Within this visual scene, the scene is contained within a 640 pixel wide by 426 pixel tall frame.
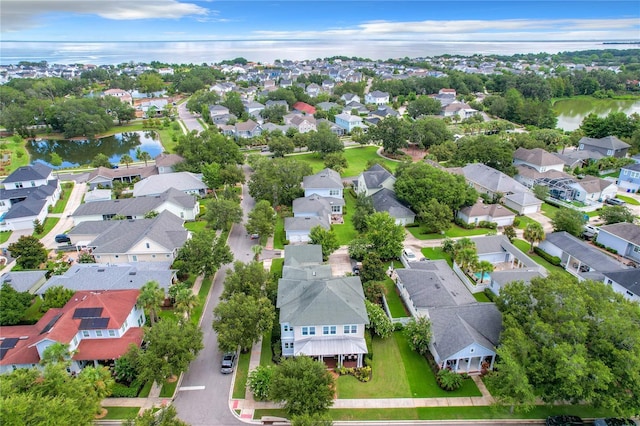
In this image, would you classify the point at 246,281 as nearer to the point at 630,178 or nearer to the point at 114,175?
the point at 114,175

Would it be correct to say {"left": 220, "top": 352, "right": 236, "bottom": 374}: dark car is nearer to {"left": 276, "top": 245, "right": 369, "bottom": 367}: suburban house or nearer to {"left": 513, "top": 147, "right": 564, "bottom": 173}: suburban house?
{"left": 276, "top": 245, "right": 369, "bottom": 367}: suburban house

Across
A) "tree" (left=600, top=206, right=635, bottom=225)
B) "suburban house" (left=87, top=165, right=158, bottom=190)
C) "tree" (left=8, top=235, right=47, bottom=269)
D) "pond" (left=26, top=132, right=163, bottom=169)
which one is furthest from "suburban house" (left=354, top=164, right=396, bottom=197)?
"pond" (left=26, top=132, right=163, bottom=169)

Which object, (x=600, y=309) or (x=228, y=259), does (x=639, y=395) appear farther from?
(x=228, y=259)

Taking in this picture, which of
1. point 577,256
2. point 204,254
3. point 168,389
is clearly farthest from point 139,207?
point 577,256

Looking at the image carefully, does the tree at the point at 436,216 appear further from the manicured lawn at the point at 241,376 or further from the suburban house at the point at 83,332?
the suburban house at the point at 83,332

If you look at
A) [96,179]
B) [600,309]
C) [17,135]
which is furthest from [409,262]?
[17,135]

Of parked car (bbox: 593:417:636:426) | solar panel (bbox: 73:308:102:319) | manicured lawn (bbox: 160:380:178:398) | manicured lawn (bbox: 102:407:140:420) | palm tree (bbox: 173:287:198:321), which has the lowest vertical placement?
manicured lawn (bbox: 160:380:178:398)
